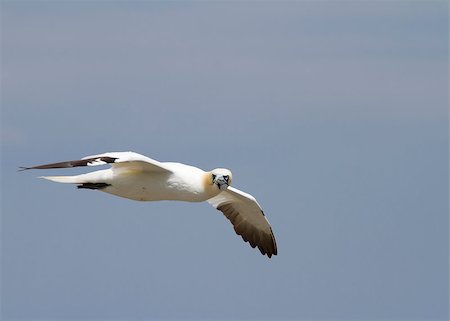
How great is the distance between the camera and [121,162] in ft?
58.6

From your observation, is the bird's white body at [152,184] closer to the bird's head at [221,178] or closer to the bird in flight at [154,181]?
the bird in flight at [154,181]

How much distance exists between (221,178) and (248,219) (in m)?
2.86

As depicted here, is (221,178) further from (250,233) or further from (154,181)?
(250,233)

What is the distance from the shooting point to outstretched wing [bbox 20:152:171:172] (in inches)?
690

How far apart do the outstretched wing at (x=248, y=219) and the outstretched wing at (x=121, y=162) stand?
8.77 ft

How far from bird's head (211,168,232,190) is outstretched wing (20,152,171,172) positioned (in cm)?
71

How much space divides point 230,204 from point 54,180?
145 inches

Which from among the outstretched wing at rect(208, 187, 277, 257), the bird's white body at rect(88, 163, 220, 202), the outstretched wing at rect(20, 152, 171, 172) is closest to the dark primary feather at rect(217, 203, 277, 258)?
the outstretched wing at rect(208, 187, 277, 257)

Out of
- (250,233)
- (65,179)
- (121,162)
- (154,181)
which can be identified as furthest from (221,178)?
(250,233)

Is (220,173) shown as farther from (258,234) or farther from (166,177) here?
(258,234)

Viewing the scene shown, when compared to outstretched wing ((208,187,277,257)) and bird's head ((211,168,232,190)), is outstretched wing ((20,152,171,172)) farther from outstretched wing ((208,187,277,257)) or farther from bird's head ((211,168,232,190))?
outstretched wing ((208,187,277,257))

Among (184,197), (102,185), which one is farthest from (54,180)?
(184,197)

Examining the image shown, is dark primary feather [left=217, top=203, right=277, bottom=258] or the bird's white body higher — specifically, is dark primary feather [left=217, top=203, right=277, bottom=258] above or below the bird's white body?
above

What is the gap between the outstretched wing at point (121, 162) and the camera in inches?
690
